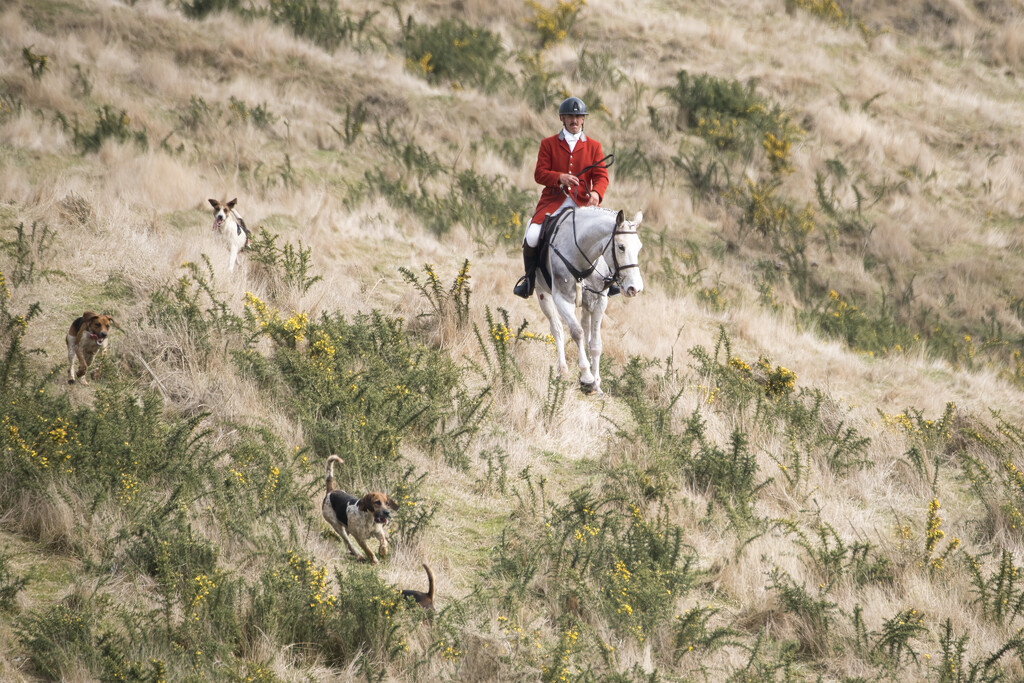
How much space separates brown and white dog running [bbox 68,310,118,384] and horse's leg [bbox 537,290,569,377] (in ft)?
12.7

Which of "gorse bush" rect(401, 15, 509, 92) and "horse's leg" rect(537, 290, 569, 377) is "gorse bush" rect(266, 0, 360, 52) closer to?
"gorse bush" rect(401, 15, 509, 92)

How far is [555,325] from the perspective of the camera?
8008 millimetres

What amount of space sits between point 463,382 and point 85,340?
3.31 m

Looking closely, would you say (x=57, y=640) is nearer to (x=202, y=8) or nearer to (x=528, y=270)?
(x=528, y=270)

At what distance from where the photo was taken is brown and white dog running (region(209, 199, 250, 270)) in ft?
30.2

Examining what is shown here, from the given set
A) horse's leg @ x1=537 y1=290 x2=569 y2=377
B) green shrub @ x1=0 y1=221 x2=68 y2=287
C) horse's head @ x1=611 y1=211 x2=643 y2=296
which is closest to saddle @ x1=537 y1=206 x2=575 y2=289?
horse's leg @ x1=537 y1=290 x2=569 y2=377

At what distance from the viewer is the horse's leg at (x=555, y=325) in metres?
7.92

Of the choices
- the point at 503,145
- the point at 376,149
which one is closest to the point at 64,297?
the point at 376,149

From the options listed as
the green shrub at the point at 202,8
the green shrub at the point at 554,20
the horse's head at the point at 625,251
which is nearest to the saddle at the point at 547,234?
the horse's head at the point at 625,251

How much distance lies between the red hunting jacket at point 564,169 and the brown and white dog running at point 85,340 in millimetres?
4036

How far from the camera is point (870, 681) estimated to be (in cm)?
526

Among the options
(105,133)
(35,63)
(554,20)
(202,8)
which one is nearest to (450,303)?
(105,133)

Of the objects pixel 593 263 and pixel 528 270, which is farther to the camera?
pixel 528 270

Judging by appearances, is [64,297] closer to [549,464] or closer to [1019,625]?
[549,464]
